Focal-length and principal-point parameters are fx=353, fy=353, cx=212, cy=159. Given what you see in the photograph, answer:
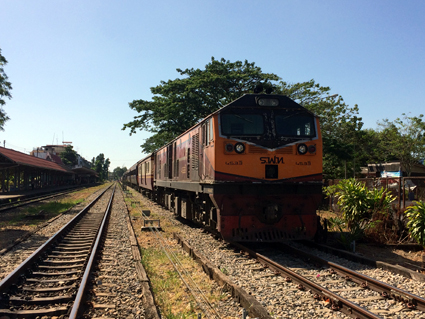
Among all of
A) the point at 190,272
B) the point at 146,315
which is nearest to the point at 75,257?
the point at 190,272

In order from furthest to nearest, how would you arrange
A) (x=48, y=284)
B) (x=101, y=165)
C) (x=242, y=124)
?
1. (x=101, y=165)
2. (x=242, y=124)
3. (x=48, y=284)

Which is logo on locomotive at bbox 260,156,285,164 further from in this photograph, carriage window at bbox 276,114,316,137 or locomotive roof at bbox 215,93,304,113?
locomotive roof at bbox 215,93,304,113

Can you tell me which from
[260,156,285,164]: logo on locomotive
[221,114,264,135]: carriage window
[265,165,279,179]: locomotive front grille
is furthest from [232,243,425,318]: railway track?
[221,114,264,135]: carriage window

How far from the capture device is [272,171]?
836cm

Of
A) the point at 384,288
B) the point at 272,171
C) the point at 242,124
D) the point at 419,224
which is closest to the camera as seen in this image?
the point at 384,288

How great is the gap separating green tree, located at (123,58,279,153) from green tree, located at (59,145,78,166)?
73411 millimetres

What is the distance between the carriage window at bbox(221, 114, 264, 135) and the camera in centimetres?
844

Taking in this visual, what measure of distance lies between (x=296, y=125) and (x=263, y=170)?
4.96 feet

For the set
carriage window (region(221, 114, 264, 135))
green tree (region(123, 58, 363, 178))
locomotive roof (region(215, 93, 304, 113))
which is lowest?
carriage window (region(221, 114, 264, 135))

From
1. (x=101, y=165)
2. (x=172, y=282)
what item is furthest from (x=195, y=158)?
(x=101, y=165)

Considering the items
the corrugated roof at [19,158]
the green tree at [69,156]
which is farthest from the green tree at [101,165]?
the corrugated roof at [19,158]

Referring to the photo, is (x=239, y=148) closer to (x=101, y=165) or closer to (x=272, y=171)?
(x=272, y=171)

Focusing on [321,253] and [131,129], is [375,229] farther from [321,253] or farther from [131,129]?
[131,129]

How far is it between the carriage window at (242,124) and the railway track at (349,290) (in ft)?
9.45
